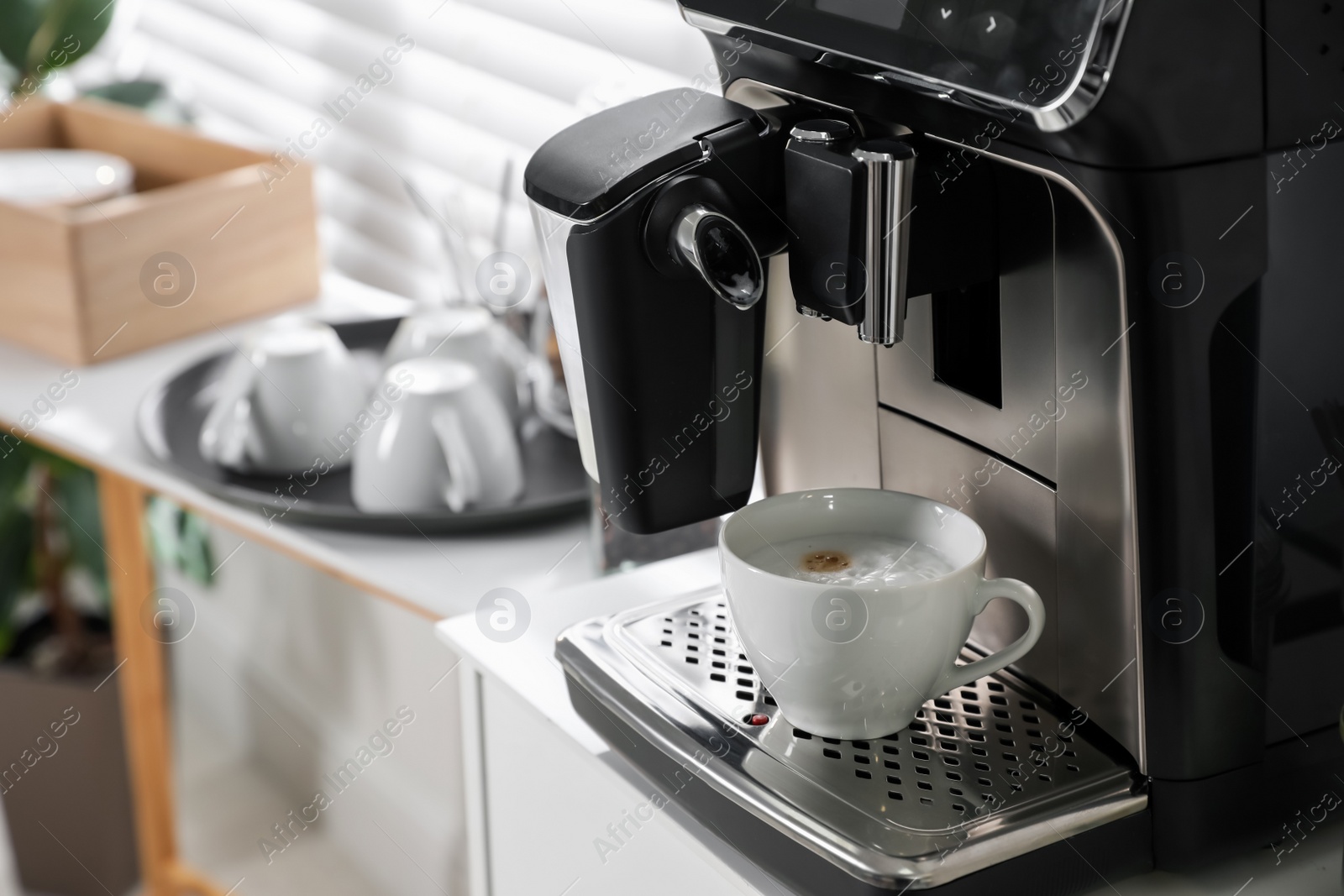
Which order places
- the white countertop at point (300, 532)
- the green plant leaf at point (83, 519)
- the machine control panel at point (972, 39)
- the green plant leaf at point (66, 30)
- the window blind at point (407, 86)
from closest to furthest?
the machine control panel at point (972, 39) < the white countertop at point (300, 532) < the window blind at point (407, 86) < the green plant leaf at point (83, 519) < the green plant leaf at point (66, 30)

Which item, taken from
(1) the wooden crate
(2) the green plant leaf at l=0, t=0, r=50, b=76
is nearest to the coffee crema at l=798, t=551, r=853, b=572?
(1) the wooden crate

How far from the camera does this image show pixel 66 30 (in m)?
1.73

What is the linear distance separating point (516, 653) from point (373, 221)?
3.61ft

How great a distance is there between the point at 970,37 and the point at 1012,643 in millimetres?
250

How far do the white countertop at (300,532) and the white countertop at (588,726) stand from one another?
0.09 meters

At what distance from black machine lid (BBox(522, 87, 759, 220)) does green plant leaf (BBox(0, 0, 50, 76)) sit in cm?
139

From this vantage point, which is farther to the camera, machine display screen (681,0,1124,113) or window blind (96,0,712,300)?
window blind (96,0,712,300)

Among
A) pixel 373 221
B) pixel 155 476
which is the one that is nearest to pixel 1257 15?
pixel 155 476

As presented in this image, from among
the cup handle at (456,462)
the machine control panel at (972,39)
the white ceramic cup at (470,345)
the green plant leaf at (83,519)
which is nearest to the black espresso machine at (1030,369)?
the machine control panel at (972,39)

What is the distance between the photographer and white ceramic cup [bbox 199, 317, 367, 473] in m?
1.13

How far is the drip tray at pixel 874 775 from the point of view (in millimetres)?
503

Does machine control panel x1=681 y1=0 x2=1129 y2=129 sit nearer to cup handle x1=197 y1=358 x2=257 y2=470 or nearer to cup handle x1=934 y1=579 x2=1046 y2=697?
cup handle x1=934 y1=579 x2=1046 y2=697

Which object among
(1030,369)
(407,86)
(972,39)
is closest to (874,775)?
(1030,369)

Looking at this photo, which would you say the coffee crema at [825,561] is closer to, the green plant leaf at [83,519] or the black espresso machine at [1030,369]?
the black espresso machine at [1030,369]
